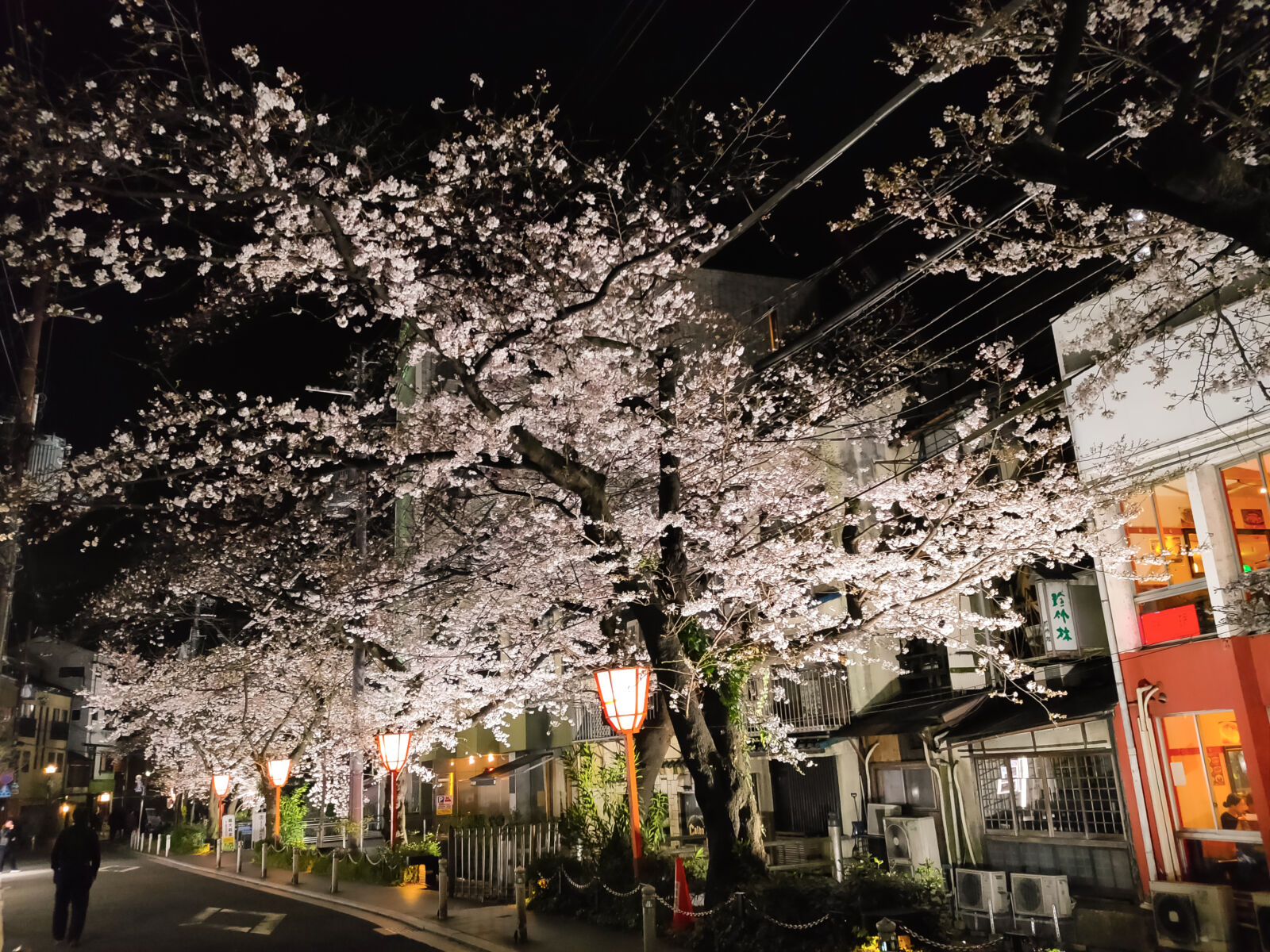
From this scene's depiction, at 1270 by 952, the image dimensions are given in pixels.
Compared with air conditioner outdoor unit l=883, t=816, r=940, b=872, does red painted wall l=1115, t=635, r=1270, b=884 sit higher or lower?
higher

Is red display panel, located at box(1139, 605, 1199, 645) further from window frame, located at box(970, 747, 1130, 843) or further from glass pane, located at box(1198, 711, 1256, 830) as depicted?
window frame, located at box(970, 747, 1130, 843)

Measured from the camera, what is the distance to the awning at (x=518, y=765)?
2789cm

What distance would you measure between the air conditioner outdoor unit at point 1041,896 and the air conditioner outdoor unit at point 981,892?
28 centimetres

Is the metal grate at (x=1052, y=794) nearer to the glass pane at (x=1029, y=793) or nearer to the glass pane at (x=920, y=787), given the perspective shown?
the glass pane at (x=1029, y=793)

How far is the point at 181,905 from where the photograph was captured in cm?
1795

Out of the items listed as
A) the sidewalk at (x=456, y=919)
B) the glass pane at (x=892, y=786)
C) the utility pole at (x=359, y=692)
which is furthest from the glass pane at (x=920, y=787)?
the utility pole at (x=359, y=692)

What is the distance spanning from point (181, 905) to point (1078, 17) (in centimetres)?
2108

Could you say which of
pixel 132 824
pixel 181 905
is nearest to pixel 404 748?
pixel 181 905

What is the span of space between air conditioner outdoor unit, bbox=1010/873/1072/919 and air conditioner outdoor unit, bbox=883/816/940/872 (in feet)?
9.50

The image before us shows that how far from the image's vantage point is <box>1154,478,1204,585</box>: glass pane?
1378cm

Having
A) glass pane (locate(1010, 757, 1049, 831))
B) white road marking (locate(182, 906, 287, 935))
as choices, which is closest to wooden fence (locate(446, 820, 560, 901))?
white road marking (locate(182, 906, 287, 935))

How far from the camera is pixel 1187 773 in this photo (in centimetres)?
1299

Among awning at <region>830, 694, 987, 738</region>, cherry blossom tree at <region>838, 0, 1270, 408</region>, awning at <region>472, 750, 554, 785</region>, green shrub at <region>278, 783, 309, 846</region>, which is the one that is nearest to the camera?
cherry blossom tree at <region>838, 0, 1270, 408</region>

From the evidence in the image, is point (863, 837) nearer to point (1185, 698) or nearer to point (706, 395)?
point (1185, 698)
